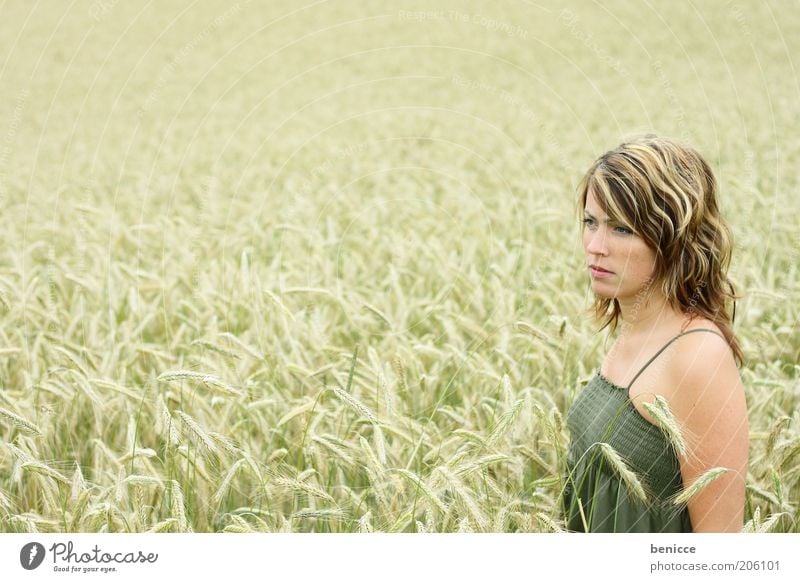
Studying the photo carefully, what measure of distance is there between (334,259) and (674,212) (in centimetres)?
298

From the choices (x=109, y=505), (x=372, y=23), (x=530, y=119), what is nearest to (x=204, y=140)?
(x=372, y=23)

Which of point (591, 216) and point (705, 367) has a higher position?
point (591, 216)

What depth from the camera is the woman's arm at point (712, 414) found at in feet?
6.43

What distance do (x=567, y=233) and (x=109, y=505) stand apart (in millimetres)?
3644

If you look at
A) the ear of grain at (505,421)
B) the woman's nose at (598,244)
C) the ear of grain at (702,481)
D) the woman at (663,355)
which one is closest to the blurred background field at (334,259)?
the ear of grain at (505,421)

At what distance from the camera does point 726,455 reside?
198 cm

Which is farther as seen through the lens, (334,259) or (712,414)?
(334,259)

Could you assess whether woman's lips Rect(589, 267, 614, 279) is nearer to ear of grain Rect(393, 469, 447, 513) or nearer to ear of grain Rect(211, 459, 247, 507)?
ear of grain Rect(393, 469, 447, 513)

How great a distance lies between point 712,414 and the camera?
1.96m

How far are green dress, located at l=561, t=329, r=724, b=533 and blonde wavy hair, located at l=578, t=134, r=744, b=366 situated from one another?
0.17 m

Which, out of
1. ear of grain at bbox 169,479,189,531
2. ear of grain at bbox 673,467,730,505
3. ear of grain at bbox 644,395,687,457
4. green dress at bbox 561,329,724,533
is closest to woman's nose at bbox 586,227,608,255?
green dress at bbox 561,329,724,533

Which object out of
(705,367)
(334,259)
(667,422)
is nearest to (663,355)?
(705,367)
